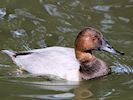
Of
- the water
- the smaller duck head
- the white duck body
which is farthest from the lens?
the smaller duck head

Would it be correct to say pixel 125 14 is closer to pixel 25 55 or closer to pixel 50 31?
pixel 50 31

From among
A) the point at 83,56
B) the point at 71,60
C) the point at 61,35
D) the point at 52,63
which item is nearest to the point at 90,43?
the point at 83,56

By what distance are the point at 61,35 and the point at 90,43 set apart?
117 cm

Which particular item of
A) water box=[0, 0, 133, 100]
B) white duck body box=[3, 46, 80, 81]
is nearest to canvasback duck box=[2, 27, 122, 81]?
white duck body box=[3, 46, 80, 81]

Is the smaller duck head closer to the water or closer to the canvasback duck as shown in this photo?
the canvasback duck

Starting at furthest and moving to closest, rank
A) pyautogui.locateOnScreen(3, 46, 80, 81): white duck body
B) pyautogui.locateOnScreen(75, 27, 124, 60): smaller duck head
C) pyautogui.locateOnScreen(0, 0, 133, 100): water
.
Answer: pyautogui.locateOnScreen(75, 27, 124, 60): smaller duck head
pyautogui.locateOnScreen(3, 46, 80, 81): white duck body
pyautogui.locateOnScreen(0, 0, 133, 100): water

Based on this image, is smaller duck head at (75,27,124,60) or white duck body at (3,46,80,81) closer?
white duck body at (3,46,80,81)

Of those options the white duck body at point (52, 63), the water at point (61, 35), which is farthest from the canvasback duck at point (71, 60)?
the water at point (61, 35)

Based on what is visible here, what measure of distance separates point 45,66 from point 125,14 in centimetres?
271

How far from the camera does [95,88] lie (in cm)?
659

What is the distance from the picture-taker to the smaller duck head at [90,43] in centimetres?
710

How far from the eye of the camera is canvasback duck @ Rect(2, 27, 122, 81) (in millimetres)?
6840

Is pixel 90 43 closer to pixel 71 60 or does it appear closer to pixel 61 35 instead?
pixel 71 60

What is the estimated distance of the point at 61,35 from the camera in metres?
8.23
